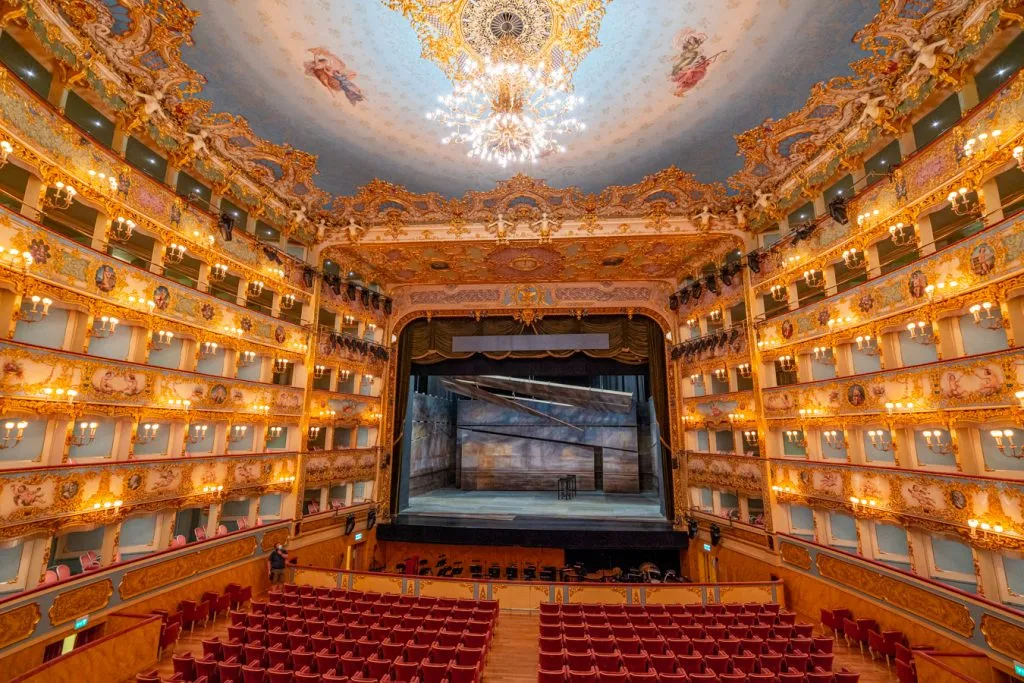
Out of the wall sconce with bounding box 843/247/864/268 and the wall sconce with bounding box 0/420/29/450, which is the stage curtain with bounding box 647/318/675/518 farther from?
the wall sconce with bounding box 0/420/29/450

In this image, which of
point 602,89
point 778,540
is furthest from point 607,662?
point 602,89

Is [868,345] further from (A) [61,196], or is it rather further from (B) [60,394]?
(A) [61,196]

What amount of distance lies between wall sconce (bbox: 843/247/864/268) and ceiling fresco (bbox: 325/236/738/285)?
Answer: 535 centimetres

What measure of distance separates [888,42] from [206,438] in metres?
20.2

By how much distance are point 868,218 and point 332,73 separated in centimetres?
1390

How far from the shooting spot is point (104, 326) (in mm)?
11258

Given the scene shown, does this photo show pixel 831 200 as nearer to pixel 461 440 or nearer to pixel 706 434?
pixel 706 434

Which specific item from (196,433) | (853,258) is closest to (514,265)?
(853,258)

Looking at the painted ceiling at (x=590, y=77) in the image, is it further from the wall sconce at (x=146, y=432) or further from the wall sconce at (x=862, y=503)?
the wall sconce at (x=862, y=503)

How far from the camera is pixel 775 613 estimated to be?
1184cm

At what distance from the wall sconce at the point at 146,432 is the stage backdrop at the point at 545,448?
67.5ft

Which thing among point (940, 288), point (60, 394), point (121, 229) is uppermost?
point (121, 229)

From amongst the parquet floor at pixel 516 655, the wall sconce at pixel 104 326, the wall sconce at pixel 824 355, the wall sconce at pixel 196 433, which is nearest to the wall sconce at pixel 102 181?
the wall sconce at pixel 104 326

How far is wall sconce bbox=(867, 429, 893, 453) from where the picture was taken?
38.9 ft
